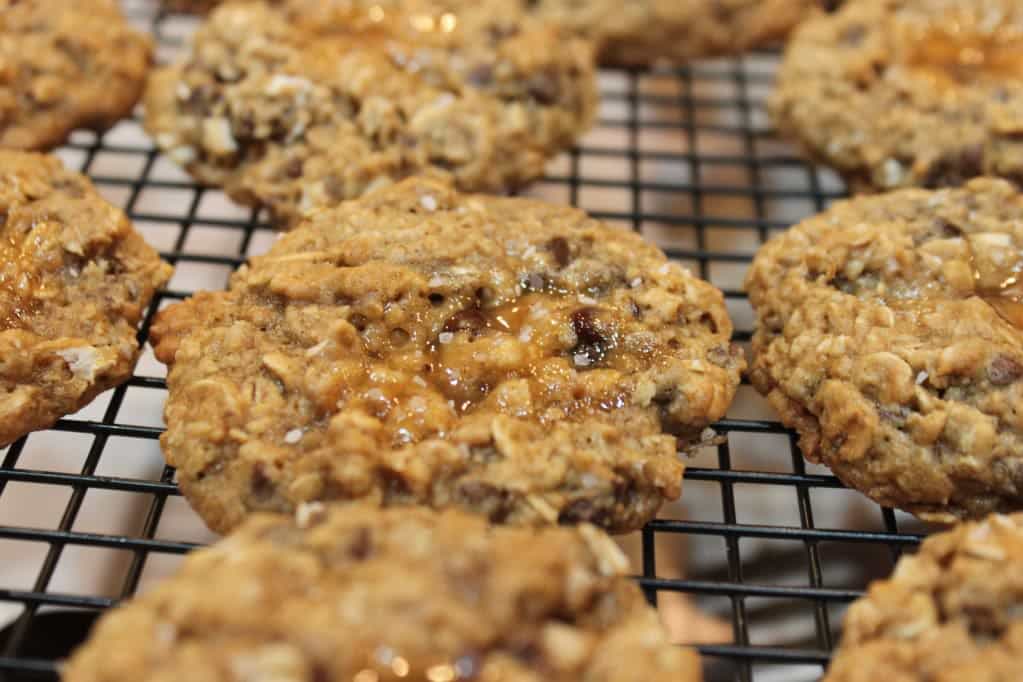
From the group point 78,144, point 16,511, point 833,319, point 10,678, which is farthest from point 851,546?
point 78,144

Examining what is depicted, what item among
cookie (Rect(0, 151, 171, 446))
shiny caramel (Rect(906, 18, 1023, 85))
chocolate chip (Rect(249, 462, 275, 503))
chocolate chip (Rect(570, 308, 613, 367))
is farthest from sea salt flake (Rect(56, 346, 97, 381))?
shiny caramel (Rect(906, 18, 1023, 85))

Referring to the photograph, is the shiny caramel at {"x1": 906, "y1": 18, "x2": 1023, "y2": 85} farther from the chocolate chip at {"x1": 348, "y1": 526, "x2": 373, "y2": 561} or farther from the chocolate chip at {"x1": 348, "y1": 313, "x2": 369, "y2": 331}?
the chocolate chip at {"x1": 348, "y1": 526, "x2": 373, "y2": 561}

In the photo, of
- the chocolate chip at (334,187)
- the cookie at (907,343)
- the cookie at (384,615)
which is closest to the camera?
the cookie at (384,615)

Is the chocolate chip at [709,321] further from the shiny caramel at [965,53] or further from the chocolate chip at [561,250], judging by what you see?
the shiny caramel at [965,53]

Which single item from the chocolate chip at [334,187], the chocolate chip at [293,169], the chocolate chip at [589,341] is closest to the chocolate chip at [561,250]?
the chocolate chip at [589,341]

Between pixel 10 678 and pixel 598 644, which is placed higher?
pixel 598 644

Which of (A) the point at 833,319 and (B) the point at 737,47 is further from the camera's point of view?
(B) the point at 737,47

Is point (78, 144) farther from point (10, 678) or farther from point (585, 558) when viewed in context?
point (585, 558)
